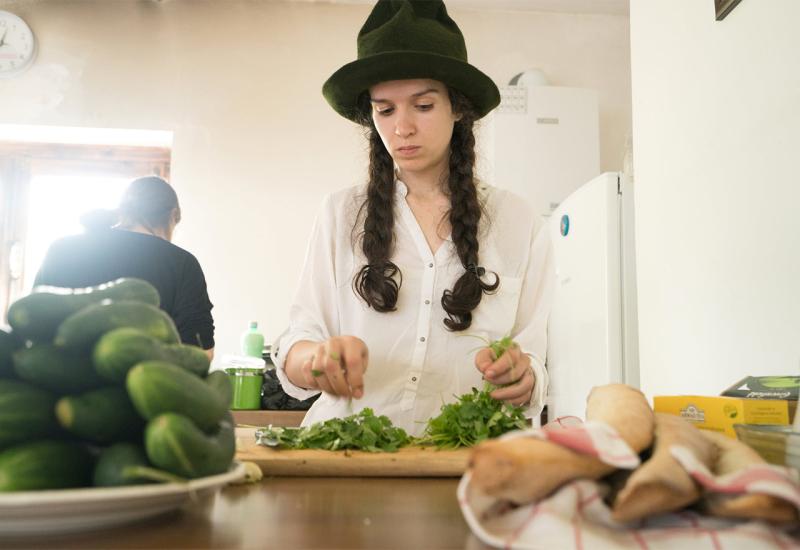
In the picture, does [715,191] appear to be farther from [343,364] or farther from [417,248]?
[343,364]

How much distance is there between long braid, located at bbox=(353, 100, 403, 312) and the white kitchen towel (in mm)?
1102

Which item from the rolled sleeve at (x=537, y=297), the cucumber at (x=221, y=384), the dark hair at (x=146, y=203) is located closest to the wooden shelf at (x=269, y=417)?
the dark hair at (x=146, y=203)

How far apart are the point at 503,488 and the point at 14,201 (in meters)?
4.73

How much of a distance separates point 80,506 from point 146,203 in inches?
78.3

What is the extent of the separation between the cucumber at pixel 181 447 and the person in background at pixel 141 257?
132 centimetres

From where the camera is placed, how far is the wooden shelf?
297 cm

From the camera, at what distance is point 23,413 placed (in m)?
0.53

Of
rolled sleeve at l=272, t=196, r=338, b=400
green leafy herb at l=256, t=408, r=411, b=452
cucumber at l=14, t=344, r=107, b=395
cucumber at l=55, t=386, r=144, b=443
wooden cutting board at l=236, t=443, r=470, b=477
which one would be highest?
rolled sleeve at l=272, t=196, r=338, b=400

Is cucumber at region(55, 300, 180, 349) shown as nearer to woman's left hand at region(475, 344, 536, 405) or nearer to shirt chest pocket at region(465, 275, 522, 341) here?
woman's left hand at region(475, 344, 536, 405)

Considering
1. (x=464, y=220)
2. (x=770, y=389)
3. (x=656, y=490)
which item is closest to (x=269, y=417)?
(x=464, y=220)

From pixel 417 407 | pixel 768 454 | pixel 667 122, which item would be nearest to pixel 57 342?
pixel 768 454

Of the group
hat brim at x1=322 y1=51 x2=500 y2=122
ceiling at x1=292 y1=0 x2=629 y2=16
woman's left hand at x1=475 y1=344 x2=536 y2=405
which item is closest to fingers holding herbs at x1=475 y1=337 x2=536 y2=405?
woman's left hand at x1=475 y1=344 x2=536 y2=405

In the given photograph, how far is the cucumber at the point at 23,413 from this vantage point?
0.53 meters

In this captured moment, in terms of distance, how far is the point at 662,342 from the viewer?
2482 millimetres
